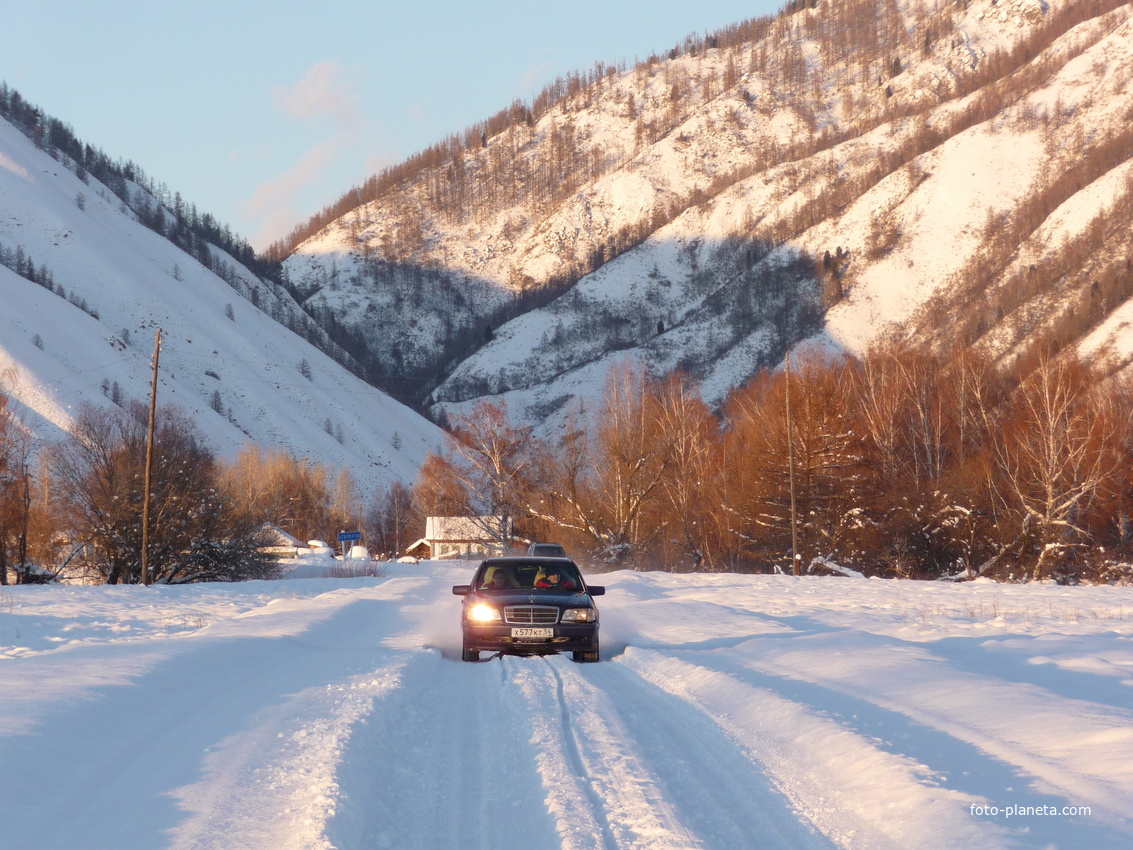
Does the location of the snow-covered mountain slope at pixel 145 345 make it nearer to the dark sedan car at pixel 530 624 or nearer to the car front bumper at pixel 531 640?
the dark sedan car at pixel 530 624

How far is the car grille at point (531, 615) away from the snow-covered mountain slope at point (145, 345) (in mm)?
94981

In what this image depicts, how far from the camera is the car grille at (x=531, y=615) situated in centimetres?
1204

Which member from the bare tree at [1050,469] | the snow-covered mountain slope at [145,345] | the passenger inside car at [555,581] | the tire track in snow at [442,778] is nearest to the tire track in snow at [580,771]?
the tire track in snow at [442,778]

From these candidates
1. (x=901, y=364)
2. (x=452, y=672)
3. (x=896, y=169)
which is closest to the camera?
(x=452, y=672)

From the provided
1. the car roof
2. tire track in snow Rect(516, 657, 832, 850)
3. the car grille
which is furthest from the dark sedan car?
tire track in snow Rect(516, 657, 832, 850)

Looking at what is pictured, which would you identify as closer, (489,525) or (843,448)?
(843,448)

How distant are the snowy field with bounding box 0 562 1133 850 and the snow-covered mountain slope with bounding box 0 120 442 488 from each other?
96.2 metres

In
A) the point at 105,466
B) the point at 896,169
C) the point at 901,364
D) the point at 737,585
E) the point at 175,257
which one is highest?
the point at 896,169

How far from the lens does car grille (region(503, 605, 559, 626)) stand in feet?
39.5

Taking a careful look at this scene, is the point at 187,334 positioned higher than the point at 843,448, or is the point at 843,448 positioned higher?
the point at 187,334

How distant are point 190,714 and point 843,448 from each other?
4078cm

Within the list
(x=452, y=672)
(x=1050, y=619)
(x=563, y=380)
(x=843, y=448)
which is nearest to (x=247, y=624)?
(x=452, y=672)

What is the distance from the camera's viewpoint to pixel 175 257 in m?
162

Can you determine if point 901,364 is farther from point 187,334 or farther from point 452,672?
point 187,334
